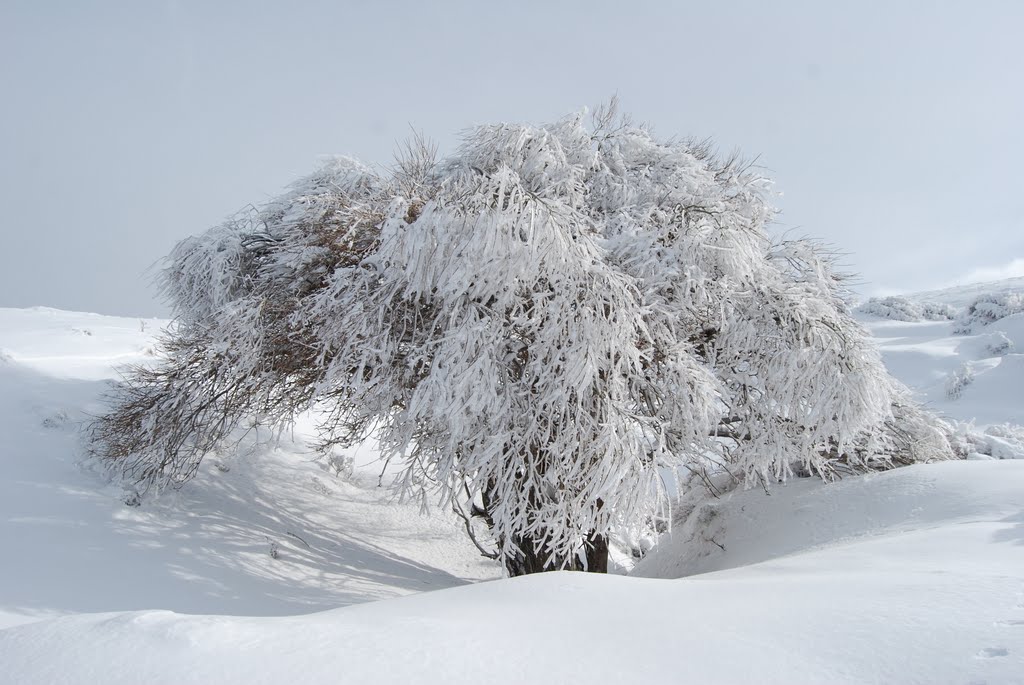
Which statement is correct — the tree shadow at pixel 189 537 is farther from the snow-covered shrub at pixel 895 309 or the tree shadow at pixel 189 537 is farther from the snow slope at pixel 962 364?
the snow-covered shrub at pixel 895 309

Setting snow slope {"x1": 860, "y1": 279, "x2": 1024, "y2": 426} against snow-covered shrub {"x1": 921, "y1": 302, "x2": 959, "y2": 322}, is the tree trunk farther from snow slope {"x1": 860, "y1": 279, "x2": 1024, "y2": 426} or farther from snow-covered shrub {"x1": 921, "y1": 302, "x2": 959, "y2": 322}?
snow-covered shrub {"x1": 921, "y1": 302, "x2": 959, "y2": 322}

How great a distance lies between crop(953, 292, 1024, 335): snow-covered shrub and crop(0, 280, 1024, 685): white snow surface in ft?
81.3

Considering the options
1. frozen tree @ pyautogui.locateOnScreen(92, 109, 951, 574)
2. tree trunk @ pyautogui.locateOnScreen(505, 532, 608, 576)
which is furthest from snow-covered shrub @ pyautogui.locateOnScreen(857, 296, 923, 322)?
tree trunk @ pyautogui.locateOnScreen(505, 532, 608, 576)

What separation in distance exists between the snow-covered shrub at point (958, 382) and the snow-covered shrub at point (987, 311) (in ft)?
38.6

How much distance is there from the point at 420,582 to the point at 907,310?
1328 inches

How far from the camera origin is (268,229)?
745 centimetres

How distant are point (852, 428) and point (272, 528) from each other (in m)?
6.60

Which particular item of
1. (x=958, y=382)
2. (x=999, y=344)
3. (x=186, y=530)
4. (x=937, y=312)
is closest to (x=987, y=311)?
(x=937, y=312)

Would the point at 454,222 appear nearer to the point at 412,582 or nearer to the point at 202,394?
the point at 202,394

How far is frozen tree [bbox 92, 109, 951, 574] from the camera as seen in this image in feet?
17.6

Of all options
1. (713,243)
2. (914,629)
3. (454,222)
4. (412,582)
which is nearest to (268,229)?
(454,222)

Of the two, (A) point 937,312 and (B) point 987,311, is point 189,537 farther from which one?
(A) point 937,312

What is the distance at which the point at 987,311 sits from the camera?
2761 centimetres

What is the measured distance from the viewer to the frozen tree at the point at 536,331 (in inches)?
211
